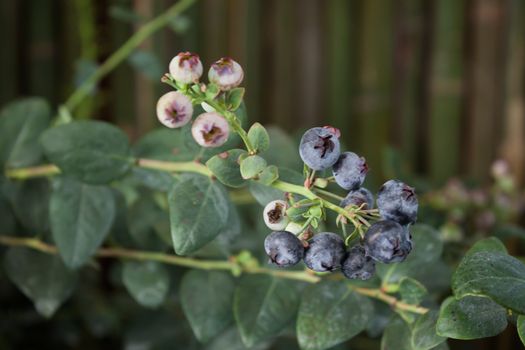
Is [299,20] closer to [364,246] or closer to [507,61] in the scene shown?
[507,61]

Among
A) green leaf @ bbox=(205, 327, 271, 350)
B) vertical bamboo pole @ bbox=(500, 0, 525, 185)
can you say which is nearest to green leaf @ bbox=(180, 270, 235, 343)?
green leaf @ bbox=(205, 327, 271, 350)

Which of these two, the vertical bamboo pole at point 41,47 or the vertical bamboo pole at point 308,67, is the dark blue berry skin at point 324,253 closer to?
the vertical bamboo pole at point 308,67

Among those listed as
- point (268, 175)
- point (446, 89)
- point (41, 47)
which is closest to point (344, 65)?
point (446, 89)

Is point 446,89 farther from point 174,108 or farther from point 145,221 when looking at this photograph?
point 174,108

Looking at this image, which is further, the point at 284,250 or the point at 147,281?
the point at 147,281

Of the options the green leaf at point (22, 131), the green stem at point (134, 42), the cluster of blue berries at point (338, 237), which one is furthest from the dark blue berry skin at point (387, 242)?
the green stem at point (134, 42)
